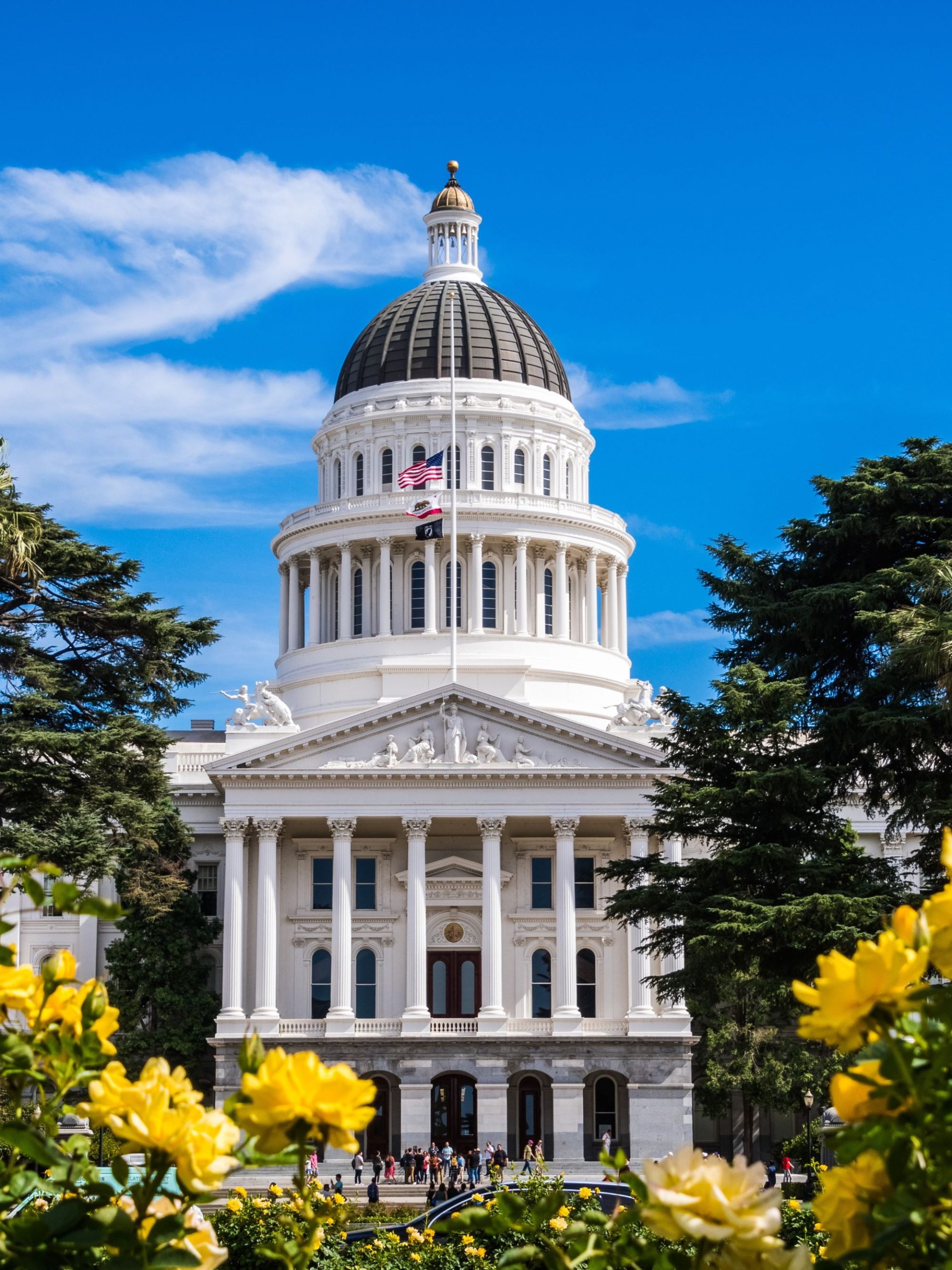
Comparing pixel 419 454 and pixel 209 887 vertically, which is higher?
pixel 419 454

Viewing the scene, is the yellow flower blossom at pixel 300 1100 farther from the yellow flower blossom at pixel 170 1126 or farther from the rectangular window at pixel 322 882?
the rectangular window at pixel 322 882

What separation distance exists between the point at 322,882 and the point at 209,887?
6269mm

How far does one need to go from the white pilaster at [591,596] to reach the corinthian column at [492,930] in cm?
2046

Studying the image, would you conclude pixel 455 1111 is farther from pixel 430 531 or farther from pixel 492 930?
pixel 430 531

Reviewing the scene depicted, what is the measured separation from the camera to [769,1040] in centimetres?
6544

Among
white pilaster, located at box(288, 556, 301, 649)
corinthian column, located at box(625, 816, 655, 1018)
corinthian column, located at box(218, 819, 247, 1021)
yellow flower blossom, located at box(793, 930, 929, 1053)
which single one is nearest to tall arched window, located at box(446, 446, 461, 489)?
white pilaster, located at box(288, 556, 301, 649)

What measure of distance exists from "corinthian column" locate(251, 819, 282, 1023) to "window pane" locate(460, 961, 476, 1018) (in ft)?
23.7

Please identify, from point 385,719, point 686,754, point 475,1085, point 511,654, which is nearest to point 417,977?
point 475,1085

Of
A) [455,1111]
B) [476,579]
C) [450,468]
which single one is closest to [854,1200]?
[455,1111]

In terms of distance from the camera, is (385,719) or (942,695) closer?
(942,695)

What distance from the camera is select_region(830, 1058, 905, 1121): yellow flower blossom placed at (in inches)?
202

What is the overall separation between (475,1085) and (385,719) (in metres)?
14.1

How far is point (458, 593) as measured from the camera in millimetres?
87000

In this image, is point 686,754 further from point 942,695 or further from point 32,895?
point 32,895
